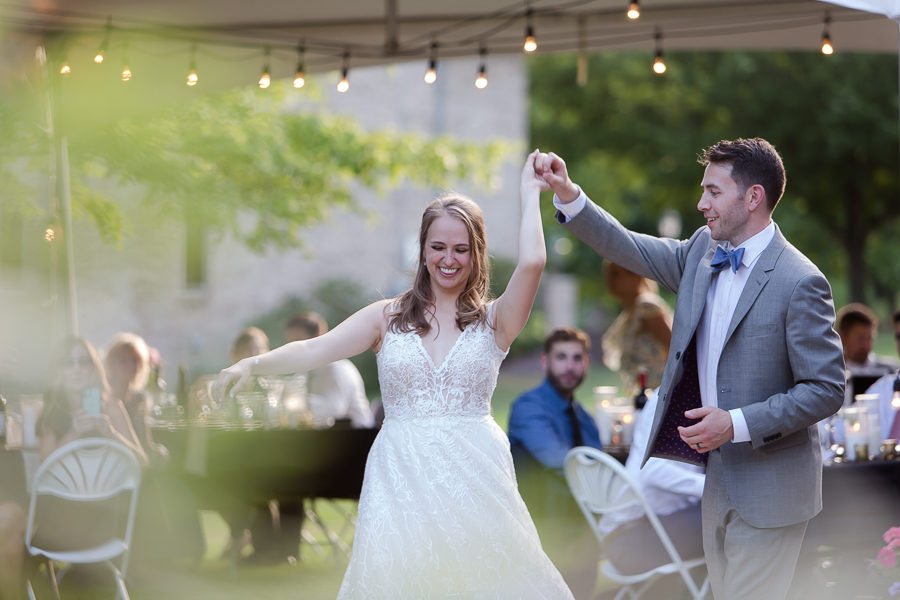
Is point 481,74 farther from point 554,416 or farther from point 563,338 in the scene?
point 554,416

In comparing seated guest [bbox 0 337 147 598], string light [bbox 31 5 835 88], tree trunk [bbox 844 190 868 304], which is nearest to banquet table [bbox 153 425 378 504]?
seated guest [bbox 0 337 147 598]

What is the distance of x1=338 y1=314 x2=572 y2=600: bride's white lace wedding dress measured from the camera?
11.6 ft

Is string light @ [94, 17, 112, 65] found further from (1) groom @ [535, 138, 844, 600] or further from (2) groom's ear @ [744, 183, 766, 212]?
(2) groom's ear @ [744, 183, 766, 212]

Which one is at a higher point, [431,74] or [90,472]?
[431,74]

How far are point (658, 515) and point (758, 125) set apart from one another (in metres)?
17.4

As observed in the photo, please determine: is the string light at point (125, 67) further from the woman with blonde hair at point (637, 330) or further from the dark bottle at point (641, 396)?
the dark bottle at point (641, 396)

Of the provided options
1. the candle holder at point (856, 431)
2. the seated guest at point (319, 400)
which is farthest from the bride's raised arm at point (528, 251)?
the seated guest at point (319, 400)

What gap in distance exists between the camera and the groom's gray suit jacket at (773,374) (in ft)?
10.6

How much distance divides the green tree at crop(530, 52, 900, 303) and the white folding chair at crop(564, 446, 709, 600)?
1552cm

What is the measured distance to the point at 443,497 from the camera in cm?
357

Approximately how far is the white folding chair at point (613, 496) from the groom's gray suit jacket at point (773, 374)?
1785 mm

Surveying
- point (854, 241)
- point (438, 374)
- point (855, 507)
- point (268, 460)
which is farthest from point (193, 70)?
point (854, 241)

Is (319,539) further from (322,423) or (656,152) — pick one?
(656,152)

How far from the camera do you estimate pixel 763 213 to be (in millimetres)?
3443
